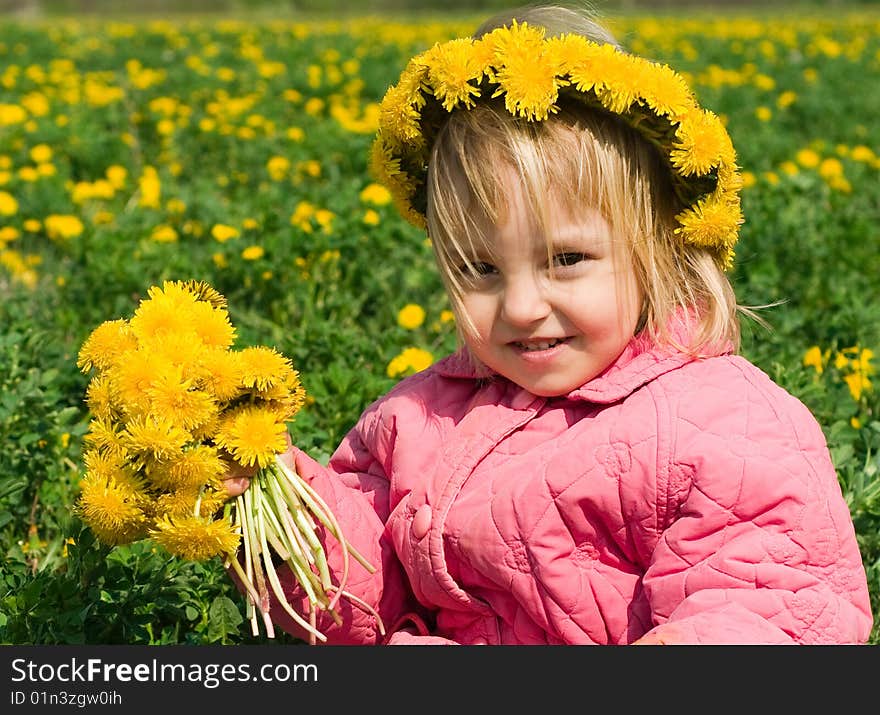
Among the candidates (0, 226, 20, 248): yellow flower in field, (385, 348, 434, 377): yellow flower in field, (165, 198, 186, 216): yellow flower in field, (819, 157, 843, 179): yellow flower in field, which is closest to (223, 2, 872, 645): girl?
(385, 348, 434, 377): yellow flower in field

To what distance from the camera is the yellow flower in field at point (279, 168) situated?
21.0 ft

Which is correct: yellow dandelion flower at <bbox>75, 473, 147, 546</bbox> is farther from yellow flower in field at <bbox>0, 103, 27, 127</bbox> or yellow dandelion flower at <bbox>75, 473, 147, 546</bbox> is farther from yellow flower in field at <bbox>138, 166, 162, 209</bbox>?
yellow flower in field at <bbox>0, 103, 27, 127</bbox>

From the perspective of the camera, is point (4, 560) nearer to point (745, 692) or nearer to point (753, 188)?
point (745, 692)

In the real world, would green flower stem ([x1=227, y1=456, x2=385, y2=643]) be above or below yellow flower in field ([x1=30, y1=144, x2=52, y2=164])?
above

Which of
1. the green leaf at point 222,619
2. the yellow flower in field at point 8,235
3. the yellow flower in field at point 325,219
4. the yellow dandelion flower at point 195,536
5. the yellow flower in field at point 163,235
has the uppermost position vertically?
the yellow dandelion flower at point 195,536

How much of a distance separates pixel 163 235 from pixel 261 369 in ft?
10.6

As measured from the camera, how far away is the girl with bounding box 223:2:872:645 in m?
2.02

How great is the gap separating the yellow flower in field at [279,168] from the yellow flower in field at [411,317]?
8.08ft

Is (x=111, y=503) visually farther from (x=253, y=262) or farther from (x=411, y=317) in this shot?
(x=253, y=262)

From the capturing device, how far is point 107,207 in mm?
6184

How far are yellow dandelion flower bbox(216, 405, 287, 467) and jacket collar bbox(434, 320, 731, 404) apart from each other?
1.89 feet

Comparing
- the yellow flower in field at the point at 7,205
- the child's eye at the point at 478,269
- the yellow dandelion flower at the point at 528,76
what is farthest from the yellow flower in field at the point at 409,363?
the yellow flower in field at the point at 7,205

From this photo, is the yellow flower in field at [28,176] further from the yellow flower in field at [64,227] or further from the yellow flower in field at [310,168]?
the yellow flower in field at [310,168]

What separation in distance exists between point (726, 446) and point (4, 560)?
1.74m
